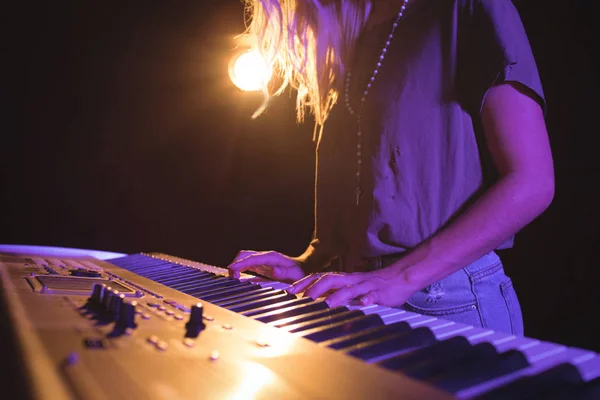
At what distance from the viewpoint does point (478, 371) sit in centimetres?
48

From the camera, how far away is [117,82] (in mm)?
3430

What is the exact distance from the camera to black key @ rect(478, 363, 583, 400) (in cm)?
42

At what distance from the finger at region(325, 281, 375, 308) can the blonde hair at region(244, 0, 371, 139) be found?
75cm

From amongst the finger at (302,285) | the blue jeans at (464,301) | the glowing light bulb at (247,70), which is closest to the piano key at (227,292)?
the finger at (302,285)

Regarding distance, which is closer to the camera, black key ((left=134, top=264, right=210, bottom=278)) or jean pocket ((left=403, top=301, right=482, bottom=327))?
jean pocket ((left=403, top=301, right=482, bottom=327))

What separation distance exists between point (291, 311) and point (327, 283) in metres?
0.10

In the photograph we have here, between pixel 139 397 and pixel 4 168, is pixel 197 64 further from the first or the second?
pixel 139 397

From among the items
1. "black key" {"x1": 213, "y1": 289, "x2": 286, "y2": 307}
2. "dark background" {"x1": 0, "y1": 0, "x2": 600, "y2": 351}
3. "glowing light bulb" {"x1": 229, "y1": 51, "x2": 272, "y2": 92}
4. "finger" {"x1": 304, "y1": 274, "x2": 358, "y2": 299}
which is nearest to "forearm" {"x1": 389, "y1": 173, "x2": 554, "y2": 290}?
"finger" {"x1": 304, "y1": 274, "x2": 358, "y2": 299}

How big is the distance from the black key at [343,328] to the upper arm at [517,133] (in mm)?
455

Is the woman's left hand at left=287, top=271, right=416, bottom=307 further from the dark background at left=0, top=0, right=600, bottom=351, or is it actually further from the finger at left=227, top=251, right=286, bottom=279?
the dark background at left=0, top=0, right=600, bottom=351

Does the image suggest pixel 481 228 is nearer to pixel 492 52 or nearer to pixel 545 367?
pixel 492 52

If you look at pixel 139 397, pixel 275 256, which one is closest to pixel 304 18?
pixel 275 256

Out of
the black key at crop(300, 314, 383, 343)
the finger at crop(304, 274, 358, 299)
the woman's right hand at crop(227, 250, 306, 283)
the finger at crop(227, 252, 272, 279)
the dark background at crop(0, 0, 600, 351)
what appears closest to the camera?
the black key at crop(300, 314, 383, 343)

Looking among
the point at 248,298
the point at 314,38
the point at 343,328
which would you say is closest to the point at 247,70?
the point at 314,38
